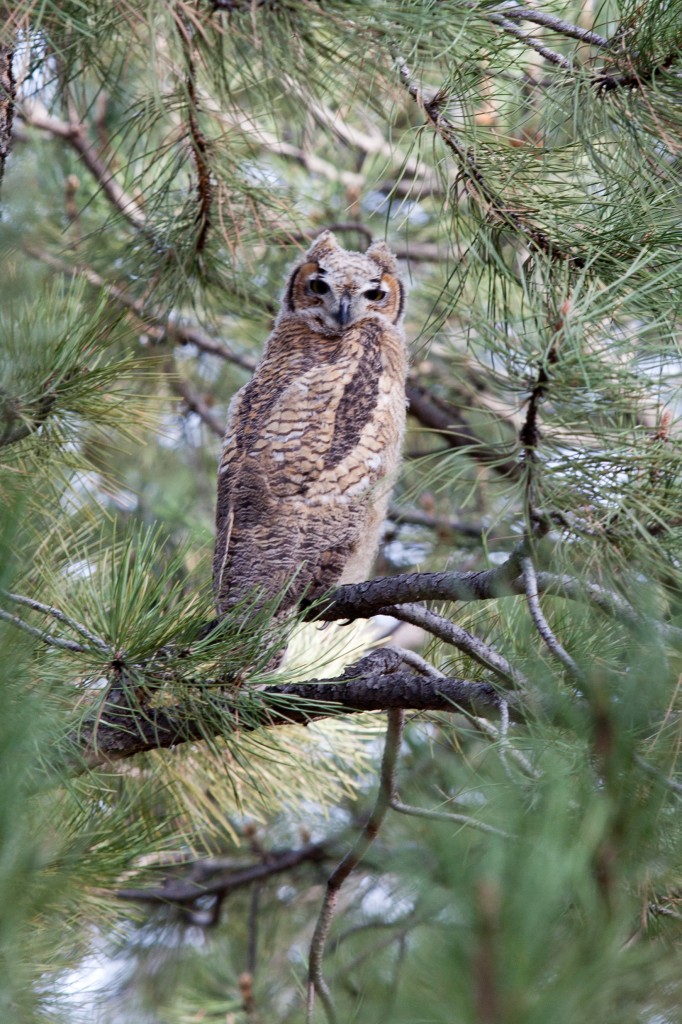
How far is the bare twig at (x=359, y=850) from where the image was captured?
1.83 meters

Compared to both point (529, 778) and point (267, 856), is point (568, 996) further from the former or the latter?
point (267, 856)

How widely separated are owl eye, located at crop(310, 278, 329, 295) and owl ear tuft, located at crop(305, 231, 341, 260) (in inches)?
3.5

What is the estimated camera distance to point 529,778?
48.0 inches

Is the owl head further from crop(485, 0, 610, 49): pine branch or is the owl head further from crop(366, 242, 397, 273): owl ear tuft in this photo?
crop(485, 0, 610, 49): pine branch

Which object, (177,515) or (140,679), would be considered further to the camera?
(177,515)

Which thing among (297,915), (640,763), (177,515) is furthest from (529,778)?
(177,515)

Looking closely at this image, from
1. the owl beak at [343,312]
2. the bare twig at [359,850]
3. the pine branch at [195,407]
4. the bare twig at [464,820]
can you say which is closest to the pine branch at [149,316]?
the pine branch at [195,407]

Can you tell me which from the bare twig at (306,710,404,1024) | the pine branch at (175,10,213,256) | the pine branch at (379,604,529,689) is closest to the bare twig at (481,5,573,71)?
the pine branch at (175,10,213,256)

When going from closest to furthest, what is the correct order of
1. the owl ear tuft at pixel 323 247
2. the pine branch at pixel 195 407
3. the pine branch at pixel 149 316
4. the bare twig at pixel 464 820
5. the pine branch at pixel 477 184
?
the bare twig at pixel 464 820 < the pine branch at pixel 477 184 < the pine branch at pixel 149 316 < the owl ear tuft at pixel 323 247 < the pine branch at pixel 195 407

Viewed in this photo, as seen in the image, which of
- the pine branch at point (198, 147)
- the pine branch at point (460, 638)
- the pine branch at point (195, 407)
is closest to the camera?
the pine branch at point (460, 638)

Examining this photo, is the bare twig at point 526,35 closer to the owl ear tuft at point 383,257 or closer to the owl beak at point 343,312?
the owl beak at point 343,312

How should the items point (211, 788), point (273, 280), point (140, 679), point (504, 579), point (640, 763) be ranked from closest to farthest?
point (640, 763) → point (504, 579) → point (140, 679) → point (211, 788) → point (273, 280)

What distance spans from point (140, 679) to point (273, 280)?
196 cm

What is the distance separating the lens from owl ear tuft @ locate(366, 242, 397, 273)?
3.13 meters
